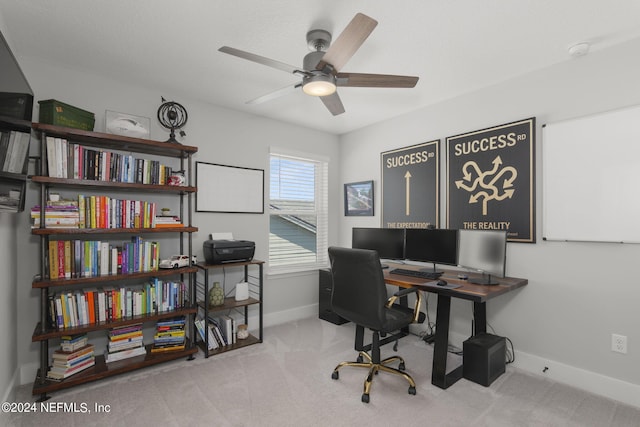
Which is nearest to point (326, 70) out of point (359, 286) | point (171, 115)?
point (359, 286)

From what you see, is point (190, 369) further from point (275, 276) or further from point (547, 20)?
point (547, 20)

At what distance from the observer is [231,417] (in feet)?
6.52

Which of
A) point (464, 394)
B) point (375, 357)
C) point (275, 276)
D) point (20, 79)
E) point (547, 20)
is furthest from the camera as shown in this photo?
point (275, 276)

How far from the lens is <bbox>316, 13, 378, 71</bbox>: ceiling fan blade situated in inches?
58.9

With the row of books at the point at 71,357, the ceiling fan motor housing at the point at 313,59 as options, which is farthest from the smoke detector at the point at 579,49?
the row of books at the point at 71,357

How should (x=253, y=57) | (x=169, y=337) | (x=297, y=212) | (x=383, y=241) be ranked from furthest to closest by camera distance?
(x=297, y=212) → (x=383, y=241) → (x=169, y=337) → (x=253, y=57)

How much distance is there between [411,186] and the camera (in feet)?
11.6

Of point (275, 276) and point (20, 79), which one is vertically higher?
point (20, 79)


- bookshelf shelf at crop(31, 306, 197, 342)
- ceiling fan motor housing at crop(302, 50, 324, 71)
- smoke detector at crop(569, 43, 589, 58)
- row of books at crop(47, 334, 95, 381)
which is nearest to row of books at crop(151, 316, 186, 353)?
bookshelf shelf at crop(31, 306, 197, 342)

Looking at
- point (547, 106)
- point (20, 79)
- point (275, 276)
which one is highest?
point (547, 106)

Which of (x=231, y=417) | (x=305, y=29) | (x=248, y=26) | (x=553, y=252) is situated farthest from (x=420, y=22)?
(x=231, y=417)

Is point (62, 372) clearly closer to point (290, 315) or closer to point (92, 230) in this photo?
point (92, 230)

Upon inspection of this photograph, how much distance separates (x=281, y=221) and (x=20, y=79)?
2.70 metres

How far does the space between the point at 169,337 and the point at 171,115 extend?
2072 mm
